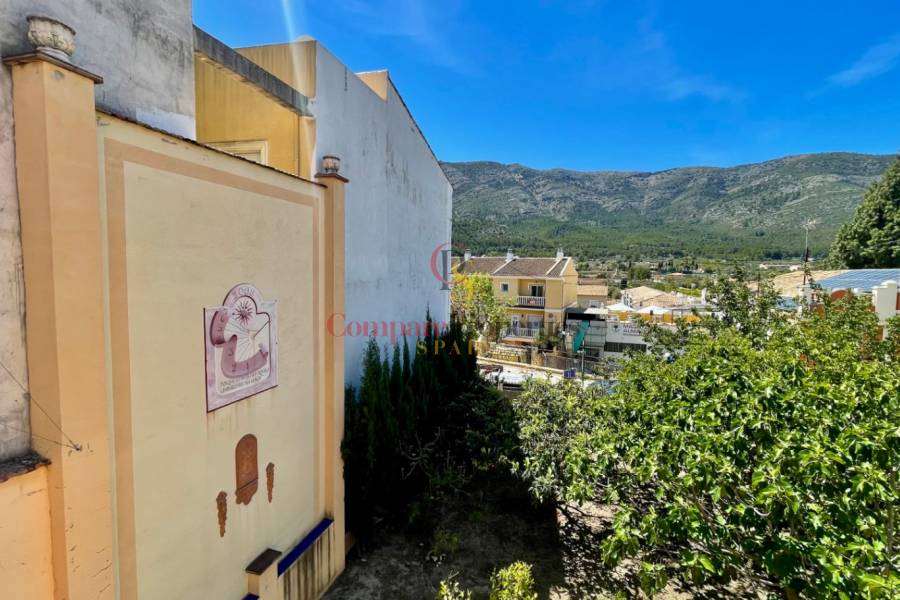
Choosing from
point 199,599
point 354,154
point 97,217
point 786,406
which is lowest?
point 199,599

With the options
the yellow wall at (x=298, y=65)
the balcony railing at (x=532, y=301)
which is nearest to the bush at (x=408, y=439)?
the yellow wall at (x=298, y=65)

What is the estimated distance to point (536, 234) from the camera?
235 ft

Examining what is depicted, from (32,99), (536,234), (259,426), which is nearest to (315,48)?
(32,99)

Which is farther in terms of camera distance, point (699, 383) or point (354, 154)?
point (354, 154)

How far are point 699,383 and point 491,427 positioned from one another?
14.7 feet

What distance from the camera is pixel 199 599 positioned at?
4387 millimetres

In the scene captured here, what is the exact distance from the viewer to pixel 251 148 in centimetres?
704

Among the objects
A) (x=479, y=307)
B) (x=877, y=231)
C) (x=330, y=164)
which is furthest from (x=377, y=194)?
(x=877, y=231)

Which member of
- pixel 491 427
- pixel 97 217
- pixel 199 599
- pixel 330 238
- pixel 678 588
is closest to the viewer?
pixel 97 217

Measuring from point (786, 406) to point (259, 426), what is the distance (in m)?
5.75

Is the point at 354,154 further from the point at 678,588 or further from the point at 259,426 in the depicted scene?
the point at 678,588

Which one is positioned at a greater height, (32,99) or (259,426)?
(32,99)

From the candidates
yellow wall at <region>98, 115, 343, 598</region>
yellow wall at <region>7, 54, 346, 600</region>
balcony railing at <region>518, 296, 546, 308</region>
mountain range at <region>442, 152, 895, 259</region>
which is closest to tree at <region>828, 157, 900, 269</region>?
balcony railing at <region>518, 296, 546, 308</region>

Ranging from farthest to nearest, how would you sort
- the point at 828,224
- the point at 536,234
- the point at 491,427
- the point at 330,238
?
the point at 536,234 → the point at 828,224 → the point at 491,427 → the point at 330,238
